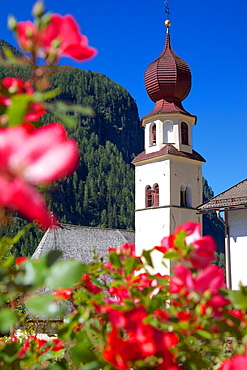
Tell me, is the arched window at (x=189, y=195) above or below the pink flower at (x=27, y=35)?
above

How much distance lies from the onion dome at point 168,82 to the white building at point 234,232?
925 cm

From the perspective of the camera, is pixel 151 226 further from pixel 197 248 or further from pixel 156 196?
pixel 197 248

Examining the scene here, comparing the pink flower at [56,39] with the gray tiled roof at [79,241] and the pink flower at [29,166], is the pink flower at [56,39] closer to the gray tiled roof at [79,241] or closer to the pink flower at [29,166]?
the pink flower at [29,166]

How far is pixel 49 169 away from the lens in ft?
1.73

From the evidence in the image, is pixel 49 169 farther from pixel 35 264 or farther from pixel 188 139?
pixel 188 139

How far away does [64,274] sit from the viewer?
0.72 m

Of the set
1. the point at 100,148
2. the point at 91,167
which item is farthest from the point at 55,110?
the point at 100,148

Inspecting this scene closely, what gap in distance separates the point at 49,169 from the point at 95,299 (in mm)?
629

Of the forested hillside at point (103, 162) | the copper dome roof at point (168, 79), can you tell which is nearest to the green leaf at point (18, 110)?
the copper dome roof at point (168, 79)

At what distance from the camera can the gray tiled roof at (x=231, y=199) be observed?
11273 millimetres

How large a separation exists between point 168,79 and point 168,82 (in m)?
0.13

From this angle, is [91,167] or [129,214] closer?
[129,214]

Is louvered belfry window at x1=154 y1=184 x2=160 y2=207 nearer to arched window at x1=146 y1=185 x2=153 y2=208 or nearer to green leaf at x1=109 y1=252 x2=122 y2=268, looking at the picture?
arched window at x1=146 y1=185 x2=153 y2=208

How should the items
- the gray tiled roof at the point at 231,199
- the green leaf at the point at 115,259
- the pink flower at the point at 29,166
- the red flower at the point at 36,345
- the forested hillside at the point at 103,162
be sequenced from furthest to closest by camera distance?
the forested hillside at the point at 103,162, the gray tiled roof at the point at 231,199, the red flower at the point at 36,345, the green leaf at the point at 115,259, the pink flower at the point at 29,166
